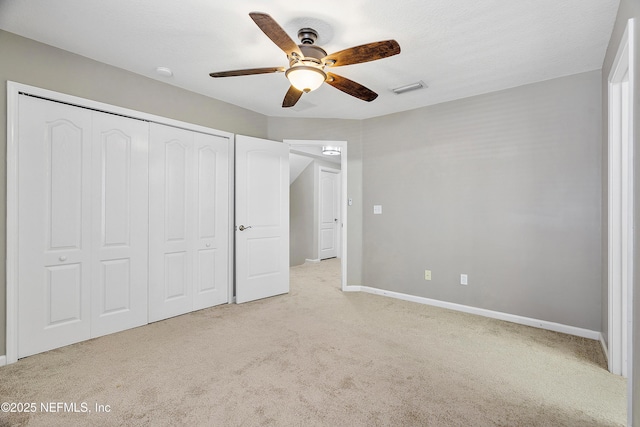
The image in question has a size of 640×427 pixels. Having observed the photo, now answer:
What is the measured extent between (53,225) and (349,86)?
2.62m

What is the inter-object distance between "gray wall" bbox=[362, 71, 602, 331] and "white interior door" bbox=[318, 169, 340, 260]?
283cm

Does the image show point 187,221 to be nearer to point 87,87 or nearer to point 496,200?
point 87,87

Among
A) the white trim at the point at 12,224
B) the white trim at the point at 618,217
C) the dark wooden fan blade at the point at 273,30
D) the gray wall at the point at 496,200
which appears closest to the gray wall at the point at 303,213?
the gray wall at the point at 496,200

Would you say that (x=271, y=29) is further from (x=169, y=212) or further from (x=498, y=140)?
(x=498, y=140)

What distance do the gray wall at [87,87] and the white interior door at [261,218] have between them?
47 cm

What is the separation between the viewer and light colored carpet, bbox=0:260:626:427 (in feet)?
5.90

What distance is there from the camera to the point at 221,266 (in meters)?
3.88

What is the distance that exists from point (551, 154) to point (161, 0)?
11.5ft

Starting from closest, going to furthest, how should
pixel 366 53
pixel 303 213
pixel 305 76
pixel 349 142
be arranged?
pixel 366 53
pixel 305 76
pixel 349 142
pixel 303 213

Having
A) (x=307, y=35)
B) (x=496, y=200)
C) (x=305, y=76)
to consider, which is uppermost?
(x=307, y=35)

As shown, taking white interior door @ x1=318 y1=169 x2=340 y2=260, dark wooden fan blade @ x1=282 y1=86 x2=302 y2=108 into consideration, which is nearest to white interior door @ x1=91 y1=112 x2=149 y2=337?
dark wooden fan blade @ x1=282 y1=86 x2=302 y2=108

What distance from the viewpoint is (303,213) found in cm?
709

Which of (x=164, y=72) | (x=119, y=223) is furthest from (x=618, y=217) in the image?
(x=119, y=223)

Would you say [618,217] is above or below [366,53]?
below
